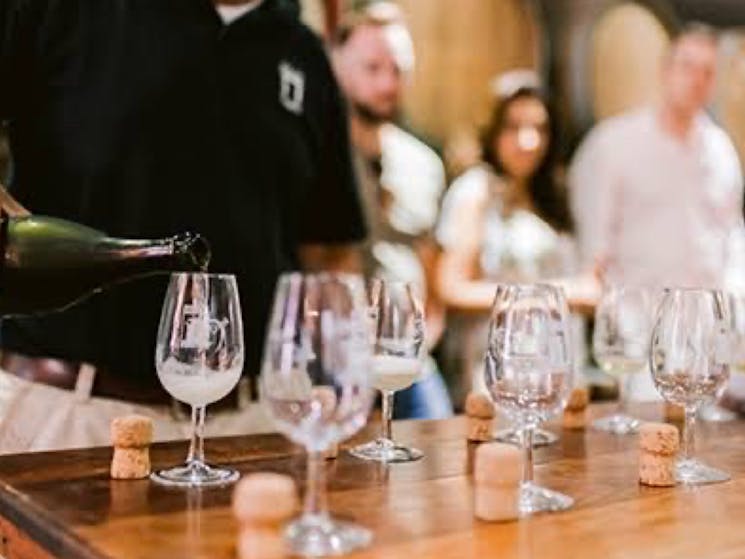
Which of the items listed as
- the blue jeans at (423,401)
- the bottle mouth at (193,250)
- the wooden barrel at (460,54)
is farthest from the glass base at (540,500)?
the wooden barrel at (460,54)

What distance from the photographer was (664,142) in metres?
3.38

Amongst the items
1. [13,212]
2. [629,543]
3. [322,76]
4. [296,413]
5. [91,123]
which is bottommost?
[629,543]

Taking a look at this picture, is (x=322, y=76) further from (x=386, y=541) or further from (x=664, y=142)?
A: (x=664, y=142)

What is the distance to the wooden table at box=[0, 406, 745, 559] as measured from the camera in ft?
2.92

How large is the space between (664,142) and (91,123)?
220 cm

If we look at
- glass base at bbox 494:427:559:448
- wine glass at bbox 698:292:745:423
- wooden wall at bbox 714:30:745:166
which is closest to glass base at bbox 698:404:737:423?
wine glass at bbox 698:292:745:423

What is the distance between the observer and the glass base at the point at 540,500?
39.8 inches

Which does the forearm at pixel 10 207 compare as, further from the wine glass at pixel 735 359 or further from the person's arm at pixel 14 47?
the wine glass at pixel 735 359

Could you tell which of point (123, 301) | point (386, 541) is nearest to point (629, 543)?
point (386, 541)

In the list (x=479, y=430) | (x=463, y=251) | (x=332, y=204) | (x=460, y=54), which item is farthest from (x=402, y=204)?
(x=479, y=430)

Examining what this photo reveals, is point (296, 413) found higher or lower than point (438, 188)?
lower

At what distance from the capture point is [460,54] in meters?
3.71

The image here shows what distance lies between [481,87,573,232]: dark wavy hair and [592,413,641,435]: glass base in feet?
6.37

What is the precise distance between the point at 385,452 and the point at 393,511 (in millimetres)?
234
